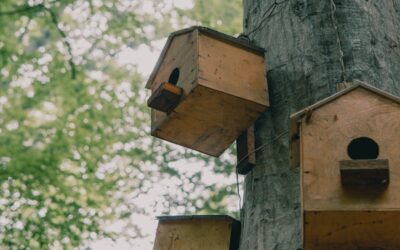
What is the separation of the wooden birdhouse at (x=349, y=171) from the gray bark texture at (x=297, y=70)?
0.23m

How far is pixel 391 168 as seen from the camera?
2.11 m

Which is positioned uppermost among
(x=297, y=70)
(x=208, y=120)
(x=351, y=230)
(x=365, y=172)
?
(x=297, y=70)

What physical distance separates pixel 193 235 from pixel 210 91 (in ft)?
2.51

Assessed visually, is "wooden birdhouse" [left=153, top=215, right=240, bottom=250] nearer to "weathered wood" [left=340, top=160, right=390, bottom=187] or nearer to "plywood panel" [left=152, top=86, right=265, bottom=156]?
"plywood panel" [left=152, top=86, right=265, bottom=156]

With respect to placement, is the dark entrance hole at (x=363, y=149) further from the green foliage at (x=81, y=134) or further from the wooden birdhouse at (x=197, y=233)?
the green foliage at (x=81, y=134)

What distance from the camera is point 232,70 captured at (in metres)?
2.90

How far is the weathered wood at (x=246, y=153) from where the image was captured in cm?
270

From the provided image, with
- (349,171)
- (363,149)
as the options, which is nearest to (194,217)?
(363,149)

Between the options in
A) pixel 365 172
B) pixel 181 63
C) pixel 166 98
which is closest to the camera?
pixel 365 172

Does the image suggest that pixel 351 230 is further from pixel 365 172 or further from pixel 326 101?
pixel 326 101

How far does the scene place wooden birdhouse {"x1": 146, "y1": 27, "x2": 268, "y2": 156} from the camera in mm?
2818

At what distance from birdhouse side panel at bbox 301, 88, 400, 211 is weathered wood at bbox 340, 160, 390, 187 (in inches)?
1.0

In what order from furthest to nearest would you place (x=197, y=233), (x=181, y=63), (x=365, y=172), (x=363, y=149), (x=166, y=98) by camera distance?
(x=197, y=233) < (x=181, y=63) < (x=166, y=98) < (x=363, y=149) < (x=365, y=172)

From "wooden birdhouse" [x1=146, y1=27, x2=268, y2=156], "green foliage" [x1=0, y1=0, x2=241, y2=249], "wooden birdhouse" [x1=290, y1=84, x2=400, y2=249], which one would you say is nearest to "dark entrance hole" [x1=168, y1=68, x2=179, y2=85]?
"wooden birdhouse" [x1=146, y1=27, x2=268, y2=156]
